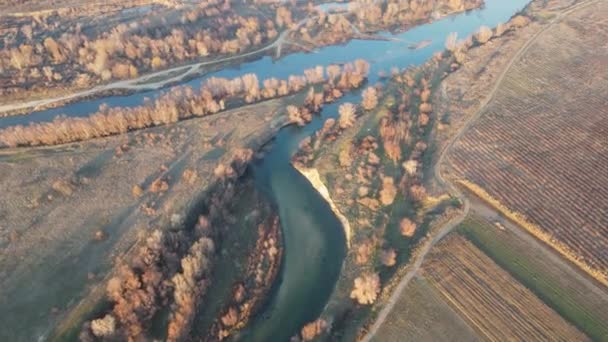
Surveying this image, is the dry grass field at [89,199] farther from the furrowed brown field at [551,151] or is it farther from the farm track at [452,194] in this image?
the furrowed brown field at [551,151]

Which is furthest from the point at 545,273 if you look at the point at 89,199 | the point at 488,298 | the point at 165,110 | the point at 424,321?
the point at 165,110

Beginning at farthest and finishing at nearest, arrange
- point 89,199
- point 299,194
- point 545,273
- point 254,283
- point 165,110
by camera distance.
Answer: point 165,110 < point 299,194 < point 89,199 < point 254,283 < point 545,273

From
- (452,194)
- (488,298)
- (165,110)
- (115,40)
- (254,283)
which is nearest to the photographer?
(488,298)

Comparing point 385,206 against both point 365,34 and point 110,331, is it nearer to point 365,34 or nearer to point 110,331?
point 110,331

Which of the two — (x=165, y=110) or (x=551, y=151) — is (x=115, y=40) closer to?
(x=165, y=110)

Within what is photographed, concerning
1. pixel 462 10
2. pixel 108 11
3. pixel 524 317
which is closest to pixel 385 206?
pixel 524 317
